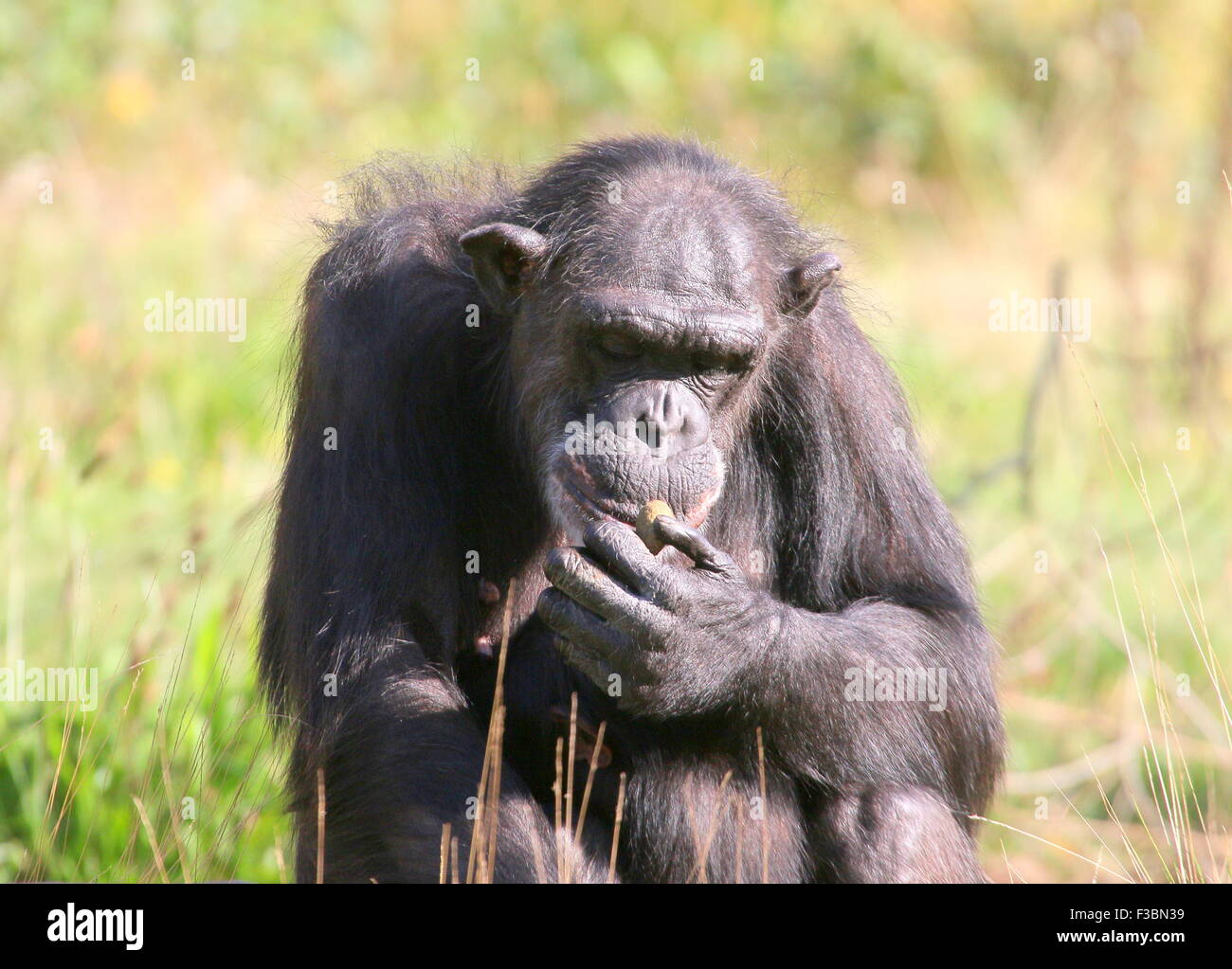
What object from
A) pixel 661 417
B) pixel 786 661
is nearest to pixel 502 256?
pixel 661 417

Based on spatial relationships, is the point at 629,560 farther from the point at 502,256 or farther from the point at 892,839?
the point at 892,839

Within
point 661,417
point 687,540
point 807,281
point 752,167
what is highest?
point 752,167

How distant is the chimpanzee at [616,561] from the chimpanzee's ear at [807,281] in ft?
0.05

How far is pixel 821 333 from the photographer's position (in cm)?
605

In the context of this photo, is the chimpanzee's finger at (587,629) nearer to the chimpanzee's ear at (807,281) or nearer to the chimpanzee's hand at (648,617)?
the chimpanzee's hand at (648,617)

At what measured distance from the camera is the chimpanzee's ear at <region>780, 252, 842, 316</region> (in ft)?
18.8

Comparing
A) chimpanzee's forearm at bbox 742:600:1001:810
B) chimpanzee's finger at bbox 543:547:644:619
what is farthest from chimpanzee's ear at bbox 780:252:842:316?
chimpanzee's finger at bbox 543:547:644:619

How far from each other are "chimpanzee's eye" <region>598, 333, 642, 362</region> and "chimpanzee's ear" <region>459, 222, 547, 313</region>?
434mm

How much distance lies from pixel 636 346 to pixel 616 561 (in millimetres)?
853

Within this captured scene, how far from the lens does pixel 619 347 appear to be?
215 inches

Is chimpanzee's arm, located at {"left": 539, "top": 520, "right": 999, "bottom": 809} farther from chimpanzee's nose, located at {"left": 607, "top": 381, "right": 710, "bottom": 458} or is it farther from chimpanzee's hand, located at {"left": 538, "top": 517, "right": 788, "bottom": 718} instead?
chimpanzee's nose, located at {"left": 607, "top": 381, "right": 710, "bottom": 458}

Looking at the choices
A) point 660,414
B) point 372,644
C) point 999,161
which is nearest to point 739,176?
point 660,414

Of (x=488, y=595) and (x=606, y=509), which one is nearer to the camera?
(x=606, y=509)

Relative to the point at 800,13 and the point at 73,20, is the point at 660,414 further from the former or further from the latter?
the point at 800,13
